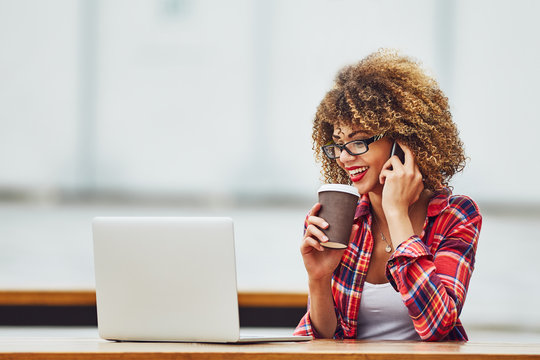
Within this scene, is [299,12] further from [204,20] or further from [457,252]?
[457,252]

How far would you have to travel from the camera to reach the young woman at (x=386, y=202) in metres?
1.33

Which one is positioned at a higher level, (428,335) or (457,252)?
(457,252)

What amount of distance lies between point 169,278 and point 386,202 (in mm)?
567

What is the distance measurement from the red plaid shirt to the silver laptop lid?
1.36 feet

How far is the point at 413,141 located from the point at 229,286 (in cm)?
70

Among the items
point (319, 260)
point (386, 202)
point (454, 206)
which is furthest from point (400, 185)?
point (319, 260)

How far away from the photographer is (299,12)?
2.77m

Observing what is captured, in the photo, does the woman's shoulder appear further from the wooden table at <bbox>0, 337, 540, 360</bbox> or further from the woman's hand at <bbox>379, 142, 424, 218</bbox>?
the wooden table at <bbox>0, 337, 540, 360</bbox>

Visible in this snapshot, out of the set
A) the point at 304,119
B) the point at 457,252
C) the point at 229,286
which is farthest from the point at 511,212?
the point at 229,286

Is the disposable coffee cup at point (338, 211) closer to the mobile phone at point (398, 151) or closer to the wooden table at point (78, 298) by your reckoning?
the mobile phone at point (398, 151)

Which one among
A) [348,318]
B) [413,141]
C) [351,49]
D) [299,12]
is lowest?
[348,318]

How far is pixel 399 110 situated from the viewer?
1476mm

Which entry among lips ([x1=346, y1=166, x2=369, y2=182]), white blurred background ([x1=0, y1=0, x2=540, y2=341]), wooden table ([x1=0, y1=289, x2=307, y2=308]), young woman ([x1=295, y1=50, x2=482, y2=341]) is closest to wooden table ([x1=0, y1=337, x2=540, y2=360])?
young woman ([x1=295, y1=50, x2=482, y2=341])

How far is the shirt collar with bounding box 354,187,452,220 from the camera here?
142 centimetres
